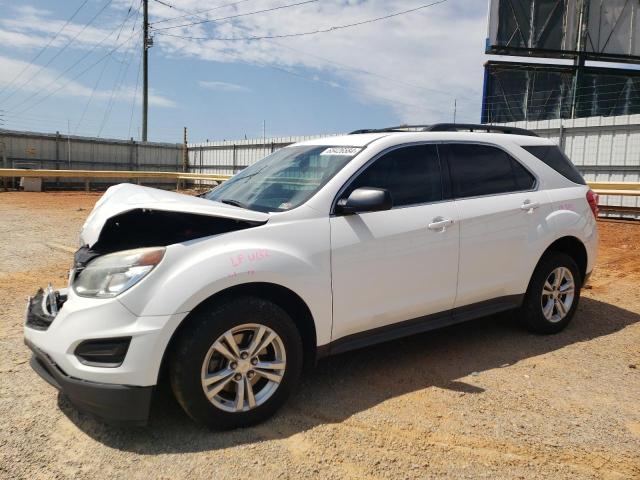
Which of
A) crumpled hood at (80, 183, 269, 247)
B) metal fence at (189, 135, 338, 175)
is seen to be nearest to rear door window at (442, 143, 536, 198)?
crumpled hood at (80, 183, 269, 247)

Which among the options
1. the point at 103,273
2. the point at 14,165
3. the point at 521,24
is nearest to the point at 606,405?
the point at 103,273

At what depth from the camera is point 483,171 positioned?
4.27m

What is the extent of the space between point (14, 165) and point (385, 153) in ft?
82.0

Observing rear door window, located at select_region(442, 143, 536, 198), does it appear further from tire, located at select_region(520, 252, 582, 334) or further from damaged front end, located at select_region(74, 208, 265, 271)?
damaged front end, located at select_region(74, 208, 265, 271)

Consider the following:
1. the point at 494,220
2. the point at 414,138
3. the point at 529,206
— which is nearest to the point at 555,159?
the point at 529,206

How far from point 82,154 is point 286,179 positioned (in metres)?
25.8

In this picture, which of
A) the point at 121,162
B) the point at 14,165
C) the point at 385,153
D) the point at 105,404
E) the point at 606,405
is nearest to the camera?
the point at 105,404

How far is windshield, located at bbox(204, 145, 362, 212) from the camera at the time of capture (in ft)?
11.5

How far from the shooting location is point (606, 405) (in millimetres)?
Answer: 3441

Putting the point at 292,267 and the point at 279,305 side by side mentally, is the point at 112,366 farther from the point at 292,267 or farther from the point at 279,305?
the point at 292,267

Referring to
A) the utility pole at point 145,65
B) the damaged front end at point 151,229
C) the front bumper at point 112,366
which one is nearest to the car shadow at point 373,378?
the front bumper at point 112,366

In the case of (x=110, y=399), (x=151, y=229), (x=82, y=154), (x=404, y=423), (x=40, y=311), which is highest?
(x=82, y=154)

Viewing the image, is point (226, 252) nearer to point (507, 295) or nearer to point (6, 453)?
point (6, 453)

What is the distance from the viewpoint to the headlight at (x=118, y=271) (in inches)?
108
